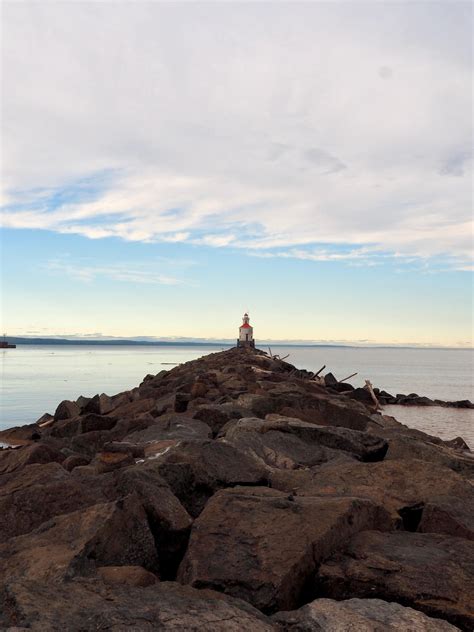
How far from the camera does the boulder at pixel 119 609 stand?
2623mm

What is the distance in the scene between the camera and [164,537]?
13.3 feet

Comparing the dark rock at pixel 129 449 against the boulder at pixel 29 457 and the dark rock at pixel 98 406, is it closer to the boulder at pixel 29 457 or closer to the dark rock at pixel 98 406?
the boulder at pixel 29 457

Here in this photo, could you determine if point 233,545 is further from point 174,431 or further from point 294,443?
point 174,431

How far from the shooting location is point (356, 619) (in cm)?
294

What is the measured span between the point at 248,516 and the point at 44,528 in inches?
58.1

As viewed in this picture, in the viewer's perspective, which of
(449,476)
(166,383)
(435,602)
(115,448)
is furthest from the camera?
(166,383)

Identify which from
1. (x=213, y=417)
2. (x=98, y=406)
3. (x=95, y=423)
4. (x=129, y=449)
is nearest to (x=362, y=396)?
(x=98, y=406)

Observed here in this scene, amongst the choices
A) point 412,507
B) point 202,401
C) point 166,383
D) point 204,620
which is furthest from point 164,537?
point 166,383

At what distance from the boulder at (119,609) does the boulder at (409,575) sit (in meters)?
0.74

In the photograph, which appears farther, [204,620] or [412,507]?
[412,507]

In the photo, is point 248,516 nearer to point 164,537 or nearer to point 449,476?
point 164,537

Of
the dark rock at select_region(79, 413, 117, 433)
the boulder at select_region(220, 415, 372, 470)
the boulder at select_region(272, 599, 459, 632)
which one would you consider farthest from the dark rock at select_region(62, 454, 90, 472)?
the boulder at select_region(272, 599, 459, 632)

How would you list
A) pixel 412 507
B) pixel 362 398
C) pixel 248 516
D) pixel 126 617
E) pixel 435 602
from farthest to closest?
pixel 362 398 < pixel 412 507 < pixel 248 516 < pixel 435 602 < pixel 126 617

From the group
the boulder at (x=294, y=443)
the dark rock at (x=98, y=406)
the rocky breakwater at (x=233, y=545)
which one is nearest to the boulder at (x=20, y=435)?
the dark rock at (x=98, y=406)
